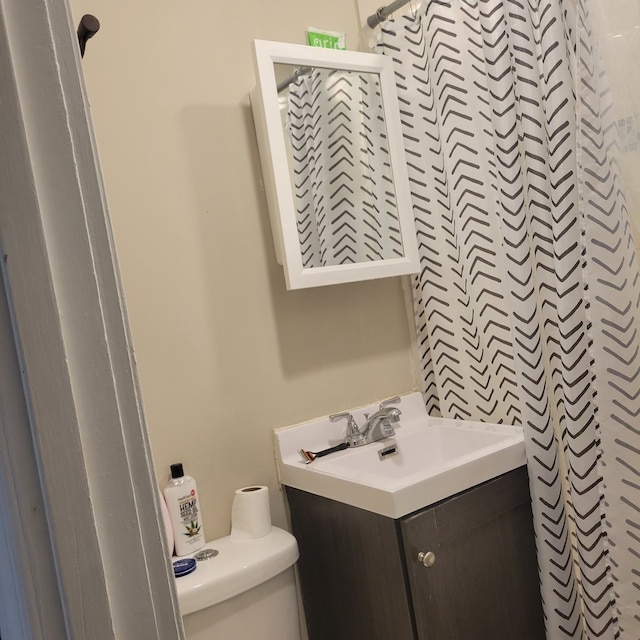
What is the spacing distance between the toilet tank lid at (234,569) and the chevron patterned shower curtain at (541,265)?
0.63 meters

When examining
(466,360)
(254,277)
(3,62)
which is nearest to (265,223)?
(254,277)

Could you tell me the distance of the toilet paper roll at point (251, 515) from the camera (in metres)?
1.44

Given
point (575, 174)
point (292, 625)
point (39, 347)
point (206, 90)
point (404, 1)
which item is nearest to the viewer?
point (39, 347)

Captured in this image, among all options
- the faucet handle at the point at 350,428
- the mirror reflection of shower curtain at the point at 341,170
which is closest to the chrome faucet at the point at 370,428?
the faucet handle at the point at 350,428

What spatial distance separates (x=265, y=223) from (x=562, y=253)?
29.9 inches

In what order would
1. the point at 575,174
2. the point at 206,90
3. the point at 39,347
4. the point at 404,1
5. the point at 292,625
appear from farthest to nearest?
the point at 404,1
the point at 206,90
the point at 292,625
the point at 575,174
the point at 39,347

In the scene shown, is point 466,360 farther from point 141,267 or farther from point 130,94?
point 130,94

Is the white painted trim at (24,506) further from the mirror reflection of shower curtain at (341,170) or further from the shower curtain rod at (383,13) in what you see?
the shower curtain rod at (383,13)

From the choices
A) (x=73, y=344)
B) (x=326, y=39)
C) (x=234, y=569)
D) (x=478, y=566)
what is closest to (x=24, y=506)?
(x=73, y=344)

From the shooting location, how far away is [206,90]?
1537 mm

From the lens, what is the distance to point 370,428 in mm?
1641

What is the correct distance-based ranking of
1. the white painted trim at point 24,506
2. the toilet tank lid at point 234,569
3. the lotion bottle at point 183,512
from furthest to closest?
the lotion bottle at point 183,512 < the toilet tank lid at point 234,569 < the white painted trim at point 24,506

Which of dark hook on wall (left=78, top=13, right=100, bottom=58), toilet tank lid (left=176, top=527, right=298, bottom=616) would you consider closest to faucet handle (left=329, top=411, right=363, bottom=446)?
toilet tank lid (left=176, top=527, right=298, bottom=616)

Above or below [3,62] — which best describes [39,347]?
below
